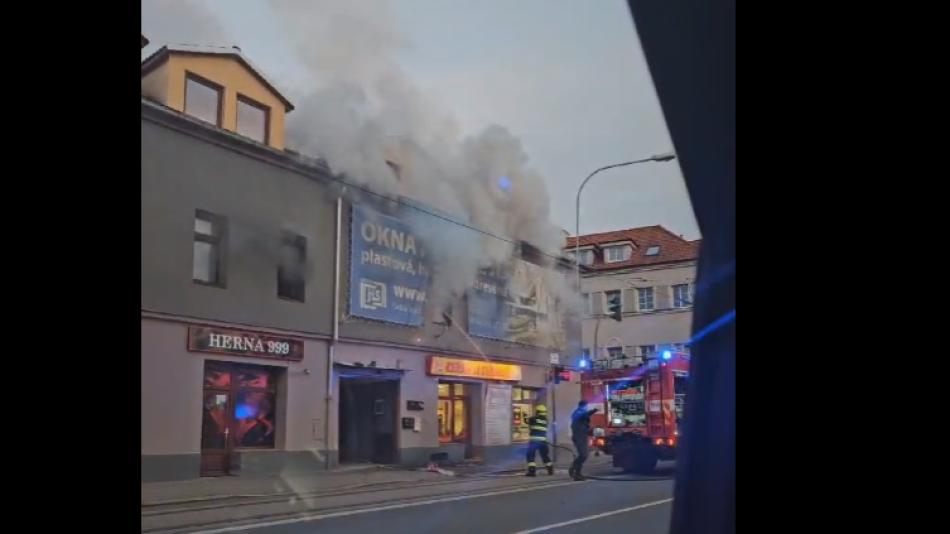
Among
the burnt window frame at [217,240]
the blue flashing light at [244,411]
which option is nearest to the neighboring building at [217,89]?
the burnt window frame at [217,240]

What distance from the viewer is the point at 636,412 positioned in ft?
5.32

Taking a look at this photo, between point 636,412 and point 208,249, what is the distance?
0.85m

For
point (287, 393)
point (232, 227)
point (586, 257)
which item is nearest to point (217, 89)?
point (232, 227)

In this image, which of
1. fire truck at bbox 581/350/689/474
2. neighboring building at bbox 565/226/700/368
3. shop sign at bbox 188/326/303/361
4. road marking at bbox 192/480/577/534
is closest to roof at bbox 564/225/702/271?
neighboring building at bbox 565/226/700/368

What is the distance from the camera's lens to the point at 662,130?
1.48m

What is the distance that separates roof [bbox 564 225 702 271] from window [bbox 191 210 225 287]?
1.97ft

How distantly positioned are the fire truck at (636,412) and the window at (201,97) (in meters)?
0.79

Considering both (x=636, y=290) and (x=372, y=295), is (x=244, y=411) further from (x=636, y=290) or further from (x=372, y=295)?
(x=636, y=290)

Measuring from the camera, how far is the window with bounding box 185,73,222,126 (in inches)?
47.1

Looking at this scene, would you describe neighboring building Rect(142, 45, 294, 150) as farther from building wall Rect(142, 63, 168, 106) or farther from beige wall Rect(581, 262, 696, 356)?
beige wall Rect(581, 262, 696, 356)

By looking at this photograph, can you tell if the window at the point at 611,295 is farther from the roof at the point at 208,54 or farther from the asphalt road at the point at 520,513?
the roof at the point at 208,54

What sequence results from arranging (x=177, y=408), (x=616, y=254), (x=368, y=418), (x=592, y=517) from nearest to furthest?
1. (x=177, y=408)
2. (x=368, y=418)
3. (x=592, y=517)
4. (x=616, y=254)

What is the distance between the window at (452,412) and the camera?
1359 mm
